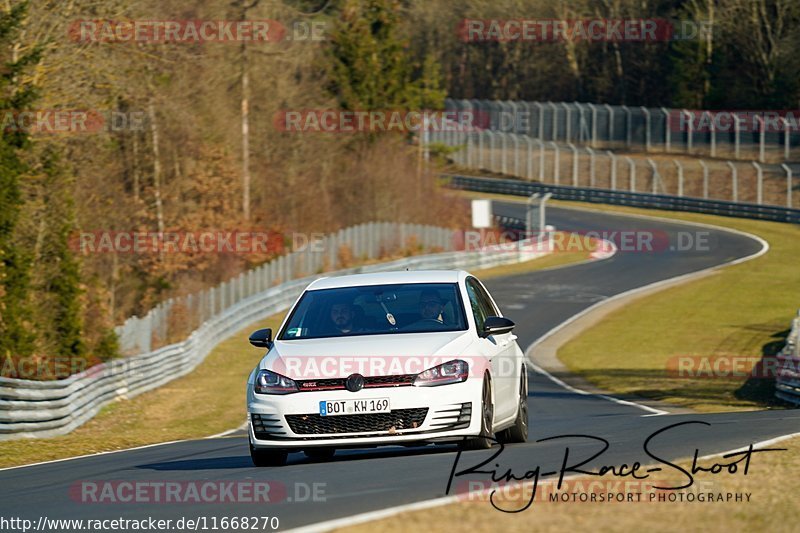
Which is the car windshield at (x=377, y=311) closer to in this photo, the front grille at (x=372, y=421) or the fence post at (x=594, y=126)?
the front grille at (x=372, y=421)

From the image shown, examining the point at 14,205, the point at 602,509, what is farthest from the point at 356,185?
the point at 602,509

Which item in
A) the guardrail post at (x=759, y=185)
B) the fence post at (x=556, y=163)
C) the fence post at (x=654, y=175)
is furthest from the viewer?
the fence post at (x=556, y=163)

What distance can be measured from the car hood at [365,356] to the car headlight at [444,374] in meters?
0.04

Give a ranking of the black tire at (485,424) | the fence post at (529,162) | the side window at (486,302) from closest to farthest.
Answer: the black tire at (485,424)
the side window at (486,302)
the fence post at (529,162)

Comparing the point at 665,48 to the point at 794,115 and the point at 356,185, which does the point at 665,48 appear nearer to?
the point at 794,115

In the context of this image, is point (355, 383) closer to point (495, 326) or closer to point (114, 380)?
point (495, 326)

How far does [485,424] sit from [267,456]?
1.83m

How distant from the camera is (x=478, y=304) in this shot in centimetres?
1234

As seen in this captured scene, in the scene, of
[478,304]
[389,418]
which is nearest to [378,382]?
[389,418]

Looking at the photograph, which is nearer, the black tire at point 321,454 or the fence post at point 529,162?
the black tire at point 321,454

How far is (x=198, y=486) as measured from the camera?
9.97m

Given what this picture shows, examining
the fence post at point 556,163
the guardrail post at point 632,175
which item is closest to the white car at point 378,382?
the guardrail post at point 632,175

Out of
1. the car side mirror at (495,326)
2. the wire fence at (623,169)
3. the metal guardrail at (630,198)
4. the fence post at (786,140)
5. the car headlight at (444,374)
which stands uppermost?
the car side mirror at (495,326)

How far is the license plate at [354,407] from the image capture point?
10641 mm
